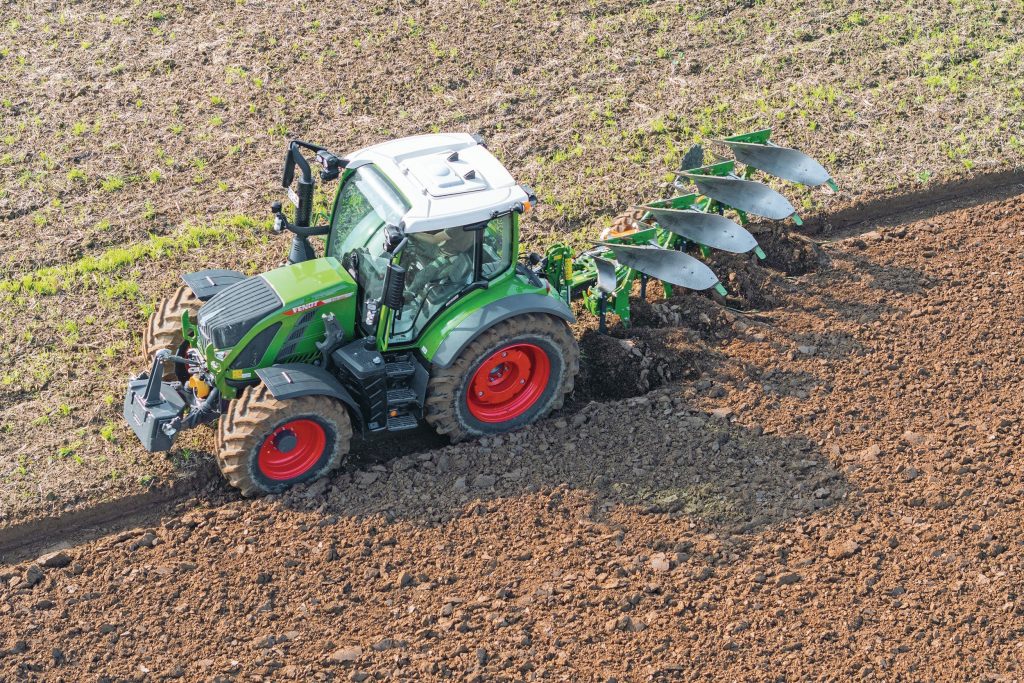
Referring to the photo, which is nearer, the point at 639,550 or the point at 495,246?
the point at 639,550

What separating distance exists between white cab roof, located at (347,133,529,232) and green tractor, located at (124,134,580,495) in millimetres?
12

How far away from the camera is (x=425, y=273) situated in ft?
26.6

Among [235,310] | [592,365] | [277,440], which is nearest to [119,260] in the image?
[235,310]

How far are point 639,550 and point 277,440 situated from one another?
8.56ft

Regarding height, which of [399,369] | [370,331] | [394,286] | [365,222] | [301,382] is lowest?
[399,369]

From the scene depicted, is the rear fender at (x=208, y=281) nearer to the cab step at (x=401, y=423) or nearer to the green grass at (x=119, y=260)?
the cab step at (x=401, y=423)

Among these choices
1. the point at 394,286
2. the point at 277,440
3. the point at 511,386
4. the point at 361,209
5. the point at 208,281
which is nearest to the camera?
the point at 394,286

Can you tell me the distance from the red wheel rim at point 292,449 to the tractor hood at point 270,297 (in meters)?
0.72

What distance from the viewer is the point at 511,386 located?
8805 millimetres

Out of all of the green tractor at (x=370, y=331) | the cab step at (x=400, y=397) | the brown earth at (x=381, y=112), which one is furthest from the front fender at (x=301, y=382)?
the brown earth at (x=381, y=112)

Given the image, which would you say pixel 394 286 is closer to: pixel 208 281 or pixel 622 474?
pixel 208 281

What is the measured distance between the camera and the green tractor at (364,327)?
779cm

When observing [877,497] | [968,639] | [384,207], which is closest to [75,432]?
[384,207]

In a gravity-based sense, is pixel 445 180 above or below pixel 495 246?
above
